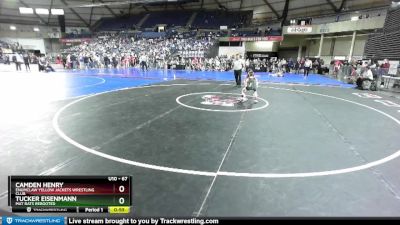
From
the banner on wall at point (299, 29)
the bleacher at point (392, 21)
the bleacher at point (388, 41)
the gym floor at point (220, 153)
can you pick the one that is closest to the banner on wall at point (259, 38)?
the banner on wall at point (299, 29)

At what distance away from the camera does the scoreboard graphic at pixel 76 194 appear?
266 centimetres

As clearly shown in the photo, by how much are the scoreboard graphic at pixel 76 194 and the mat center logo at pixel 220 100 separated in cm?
714

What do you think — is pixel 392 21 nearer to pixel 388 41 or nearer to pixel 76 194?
pixel 388 41

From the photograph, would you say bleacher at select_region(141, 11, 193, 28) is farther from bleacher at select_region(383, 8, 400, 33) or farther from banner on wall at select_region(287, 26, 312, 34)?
bleacher at select_region(383, 8, 400, 33)

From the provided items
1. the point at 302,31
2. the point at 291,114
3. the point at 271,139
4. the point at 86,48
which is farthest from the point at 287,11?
the point at 271,139

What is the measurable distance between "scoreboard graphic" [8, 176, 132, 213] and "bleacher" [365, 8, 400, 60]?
22.6 metres

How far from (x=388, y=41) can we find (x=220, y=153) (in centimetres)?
2305

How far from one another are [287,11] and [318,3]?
420cm

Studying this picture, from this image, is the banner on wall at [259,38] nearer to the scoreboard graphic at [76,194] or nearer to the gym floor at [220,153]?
the gym floor at [220,153]

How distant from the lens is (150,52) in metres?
35.8

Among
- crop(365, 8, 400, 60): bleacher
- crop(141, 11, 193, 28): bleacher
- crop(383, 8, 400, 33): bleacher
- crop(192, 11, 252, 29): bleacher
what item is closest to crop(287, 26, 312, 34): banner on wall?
crop(365, 8, 400, 60): bleacher

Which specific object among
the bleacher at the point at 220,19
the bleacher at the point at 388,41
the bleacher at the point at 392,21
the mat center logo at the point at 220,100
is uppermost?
the bleacher at the point at 220,19

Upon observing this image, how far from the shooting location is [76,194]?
2.68 metres

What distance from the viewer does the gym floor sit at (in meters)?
3.40
